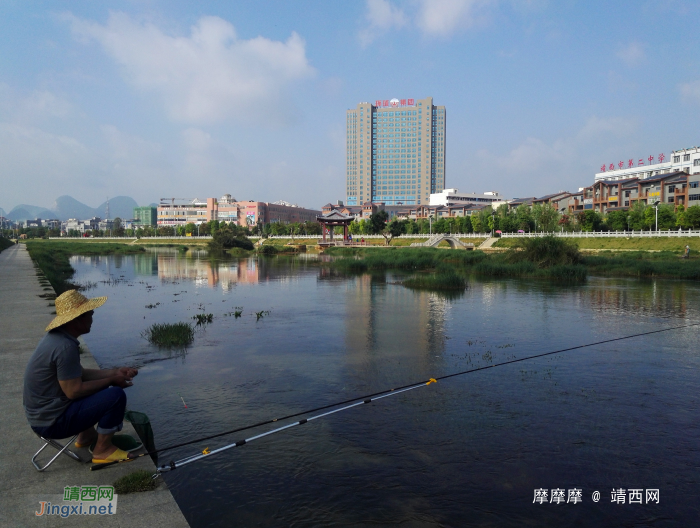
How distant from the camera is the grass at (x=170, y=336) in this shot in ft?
34.3

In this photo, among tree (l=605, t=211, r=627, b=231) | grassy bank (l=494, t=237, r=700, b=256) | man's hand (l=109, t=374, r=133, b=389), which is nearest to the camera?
man's hand (l=109, t=374, r=133, b=389)

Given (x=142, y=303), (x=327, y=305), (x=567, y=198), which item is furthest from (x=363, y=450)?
(x=567, y=198)

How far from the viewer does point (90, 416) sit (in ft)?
12.2

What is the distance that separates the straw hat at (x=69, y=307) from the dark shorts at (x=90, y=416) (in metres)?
0.65

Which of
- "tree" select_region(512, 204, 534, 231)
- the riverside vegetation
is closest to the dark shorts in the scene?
the riverside vegetation

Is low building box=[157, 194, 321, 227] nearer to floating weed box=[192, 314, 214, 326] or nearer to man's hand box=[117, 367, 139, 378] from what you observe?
floating weed box=[192, 314, 214, 326]

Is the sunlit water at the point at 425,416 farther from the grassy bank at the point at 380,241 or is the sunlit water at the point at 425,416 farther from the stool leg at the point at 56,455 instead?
the grassy bank at the point at 380,241

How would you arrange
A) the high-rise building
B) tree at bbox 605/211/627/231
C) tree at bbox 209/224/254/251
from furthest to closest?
the high-rise building, tree at bbox 209/224/254/251, tree at bbox 605/211/627/231

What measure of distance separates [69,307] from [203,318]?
994 centimetres

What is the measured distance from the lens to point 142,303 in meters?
16.7

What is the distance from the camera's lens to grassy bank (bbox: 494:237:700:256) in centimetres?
4068

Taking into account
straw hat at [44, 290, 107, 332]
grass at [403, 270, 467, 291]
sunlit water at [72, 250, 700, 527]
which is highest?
straw hat at [44, 290, 107, 332]

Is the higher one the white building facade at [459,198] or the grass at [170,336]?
the white building facade at [459,198]

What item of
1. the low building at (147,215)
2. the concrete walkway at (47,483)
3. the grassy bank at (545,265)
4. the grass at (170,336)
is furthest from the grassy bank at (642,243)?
the low building at (147,215)
